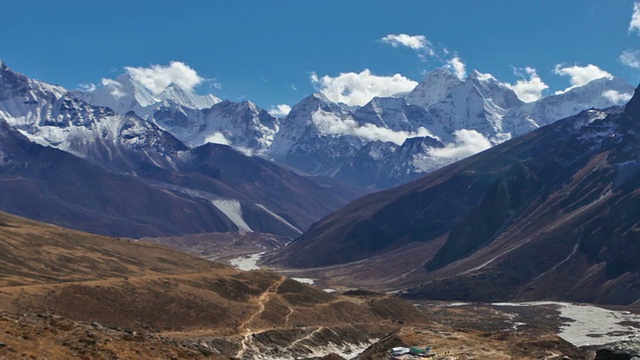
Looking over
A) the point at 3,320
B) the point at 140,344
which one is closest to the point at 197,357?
the point at 140,344

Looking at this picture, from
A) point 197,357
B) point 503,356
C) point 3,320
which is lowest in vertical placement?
point 503,356

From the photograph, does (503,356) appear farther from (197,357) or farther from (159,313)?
(159,313)

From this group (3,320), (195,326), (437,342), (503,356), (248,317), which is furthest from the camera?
(248,317)

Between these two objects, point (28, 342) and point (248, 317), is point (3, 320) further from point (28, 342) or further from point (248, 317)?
point (248, 317)

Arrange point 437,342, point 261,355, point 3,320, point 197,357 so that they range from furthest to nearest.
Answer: point 261,355 → point 437,342 → point 197,357 → point 3,320

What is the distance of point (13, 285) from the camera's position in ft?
522

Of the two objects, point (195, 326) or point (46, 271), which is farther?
point (46, 271)

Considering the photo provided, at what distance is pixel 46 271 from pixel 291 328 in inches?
2437

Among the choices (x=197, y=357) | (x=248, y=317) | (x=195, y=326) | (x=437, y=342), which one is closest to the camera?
(x=197, y=357)

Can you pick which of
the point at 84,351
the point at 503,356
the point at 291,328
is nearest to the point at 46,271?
the point at 291,328

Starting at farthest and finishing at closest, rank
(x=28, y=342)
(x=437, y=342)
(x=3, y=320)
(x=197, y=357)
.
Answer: (x=437, y=342)
(x=197, y=357)
(x=3, y=320)
(x=28, y=342)

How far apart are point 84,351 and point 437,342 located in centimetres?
8963

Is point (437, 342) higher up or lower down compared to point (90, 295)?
lower down

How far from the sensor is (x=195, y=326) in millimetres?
170375
